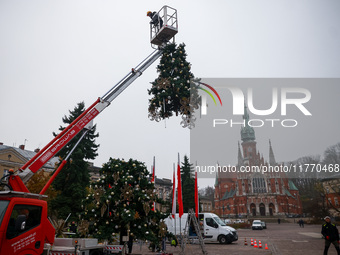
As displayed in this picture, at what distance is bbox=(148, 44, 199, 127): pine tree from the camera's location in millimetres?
12781

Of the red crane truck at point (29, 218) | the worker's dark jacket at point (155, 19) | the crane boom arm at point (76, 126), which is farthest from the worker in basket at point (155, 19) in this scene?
the red crane truck at point (29, 218)

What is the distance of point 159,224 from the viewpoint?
12.9 m

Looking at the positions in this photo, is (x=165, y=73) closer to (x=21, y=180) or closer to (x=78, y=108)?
(x=21, y=180)

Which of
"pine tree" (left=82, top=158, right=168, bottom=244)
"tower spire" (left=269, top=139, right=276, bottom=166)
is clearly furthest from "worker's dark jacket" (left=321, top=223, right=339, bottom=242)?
"tower spire" (left=269, top=139, right=276, bottom=166)

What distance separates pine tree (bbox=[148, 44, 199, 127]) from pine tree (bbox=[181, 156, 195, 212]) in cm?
3577

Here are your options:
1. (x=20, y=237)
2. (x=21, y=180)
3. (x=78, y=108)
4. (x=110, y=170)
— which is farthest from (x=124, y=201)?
(x=78, y=108)

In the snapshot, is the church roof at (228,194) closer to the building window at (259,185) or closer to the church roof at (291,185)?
the building window at (259,185)

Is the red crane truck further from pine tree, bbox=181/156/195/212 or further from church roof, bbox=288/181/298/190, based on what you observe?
church roof, bbox=288/181/298/190

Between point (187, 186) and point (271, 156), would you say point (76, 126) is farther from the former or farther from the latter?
point (271, 156)

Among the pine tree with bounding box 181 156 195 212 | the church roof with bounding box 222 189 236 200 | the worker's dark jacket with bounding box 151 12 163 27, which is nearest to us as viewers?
the worker's dark jacket with bounding box 151 12 163 27

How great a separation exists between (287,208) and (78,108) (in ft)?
271

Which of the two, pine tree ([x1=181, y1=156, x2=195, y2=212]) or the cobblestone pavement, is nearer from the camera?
the cobblestone pavement

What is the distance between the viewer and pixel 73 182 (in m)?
27.4

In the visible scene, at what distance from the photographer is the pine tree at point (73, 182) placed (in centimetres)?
2605
